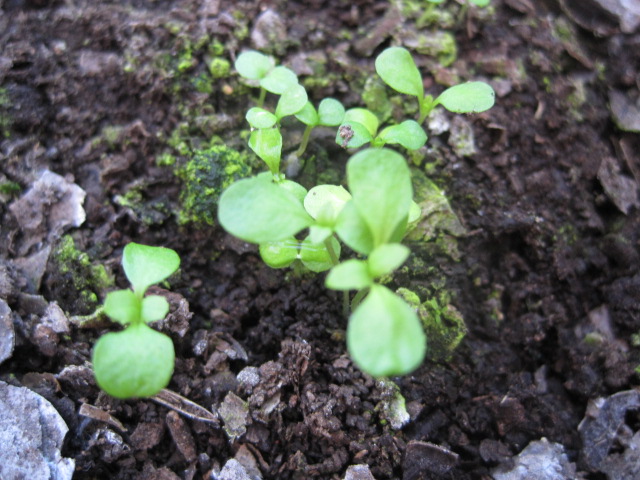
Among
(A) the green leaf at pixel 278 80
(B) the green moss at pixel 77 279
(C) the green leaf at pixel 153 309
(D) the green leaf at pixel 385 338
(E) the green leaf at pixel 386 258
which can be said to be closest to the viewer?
(D) the green leaf at pixel 385 338

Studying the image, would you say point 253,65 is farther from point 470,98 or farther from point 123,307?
point 123,307

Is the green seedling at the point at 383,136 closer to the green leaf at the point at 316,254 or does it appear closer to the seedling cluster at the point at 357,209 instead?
the seedling cluster at the point at 357,209

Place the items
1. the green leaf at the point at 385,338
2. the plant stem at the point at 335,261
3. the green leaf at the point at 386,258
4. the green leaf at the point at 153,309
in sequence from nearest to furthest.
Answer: the green leaf at the point at 385,338, the green leaf at the point at 386,258, the green leaf at the point at 153,309, the plant stem at the point at 335,261

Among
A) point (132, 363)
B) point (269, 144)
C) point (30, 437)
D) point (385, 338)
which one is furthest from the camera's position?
point (269, 144)

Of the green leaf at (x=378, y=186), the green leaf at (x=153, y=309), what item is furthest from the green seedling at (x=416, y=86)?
the green leaf at (x=153, y=309)

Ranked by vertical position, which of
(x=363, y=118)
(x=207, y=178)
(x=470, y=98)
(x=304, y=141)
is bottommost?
(x=207, y=178)

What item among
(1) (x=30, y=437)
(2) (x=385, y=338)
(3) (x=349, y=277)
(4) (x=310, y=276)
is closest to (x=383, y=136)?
(4) (x=310, y=276)

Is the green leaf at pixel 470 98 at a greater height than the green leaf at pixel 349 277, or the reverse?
the green leaf at pixel 470 98

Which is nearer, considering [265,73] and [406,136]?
[406,136]
